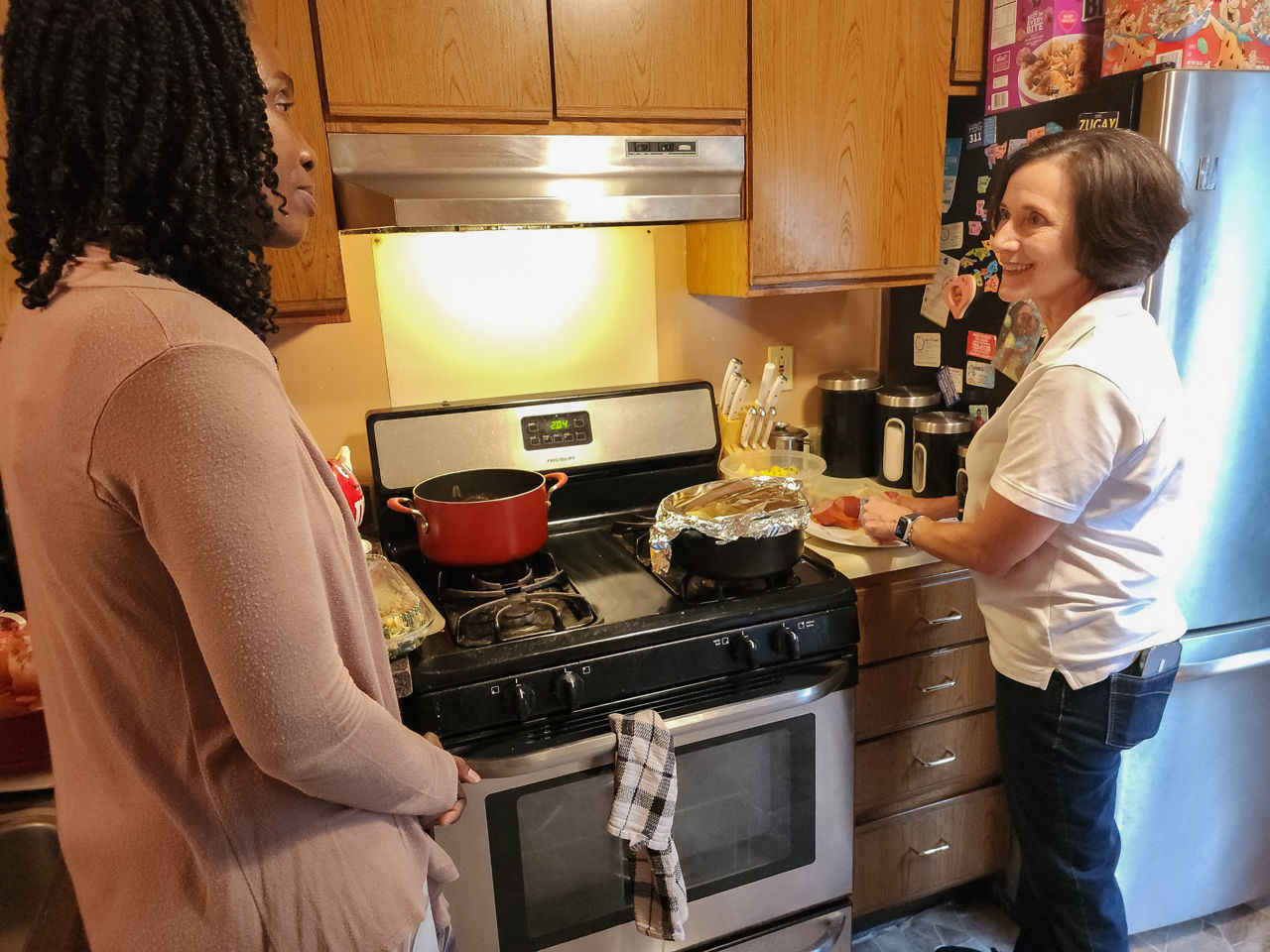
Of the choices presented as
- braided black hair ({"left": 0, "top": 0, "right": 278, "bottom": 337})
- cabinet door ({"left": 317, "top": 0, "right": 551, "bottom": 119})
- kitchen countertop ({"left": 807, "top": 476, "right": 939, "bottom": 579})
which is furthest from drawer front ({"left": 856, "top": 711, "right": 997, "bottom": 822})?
braided black hair ({"left": 0, "top": 0, "right": 278, "bottom": 337})

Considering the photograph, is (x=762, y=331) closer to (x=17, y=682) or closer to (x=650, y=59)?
(x=650, y=59)

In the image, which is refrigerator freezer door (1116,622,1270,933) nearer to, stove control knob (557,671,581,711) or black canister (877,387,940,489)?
black canister (877,387,940,489)

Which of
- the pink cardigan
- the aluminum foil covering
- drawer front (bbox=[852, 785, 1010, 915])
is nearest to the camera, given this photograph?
the pink cardigan

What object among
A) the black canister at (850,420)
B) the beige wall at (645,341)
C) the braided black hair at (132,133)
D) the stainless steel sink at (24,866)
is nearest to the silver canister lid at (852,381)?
the black canister at (850,420)

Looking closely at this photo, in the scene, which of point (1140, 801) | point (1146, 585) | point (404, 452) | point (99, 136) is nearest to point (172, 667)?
point (99, 136)

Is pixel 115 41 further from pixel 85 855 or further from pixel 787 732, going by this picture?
pixel 787 732

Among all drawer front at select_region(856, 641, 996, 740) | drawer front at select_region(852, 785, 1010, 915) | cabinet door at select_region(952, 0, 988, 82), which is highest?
cabinet door at select_region(952, 0, 988, 82)

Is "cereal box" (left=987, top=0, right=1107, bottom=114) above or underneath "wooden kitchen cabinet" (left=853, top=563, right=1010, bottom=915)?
above

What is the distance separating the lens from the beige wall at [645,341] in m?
1.72

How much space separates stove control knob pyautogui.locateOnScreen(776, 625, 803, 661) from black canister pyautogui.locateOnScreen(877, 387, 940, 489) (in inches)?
28.3

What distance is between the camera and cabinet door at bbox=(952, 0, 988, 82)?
66.2 inches

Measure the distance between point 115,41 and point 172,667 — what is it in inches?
18.5

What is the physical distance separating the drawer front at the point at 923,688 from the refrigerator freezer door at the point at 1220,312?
0.39m

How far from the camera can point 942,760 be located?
171 centimetres
